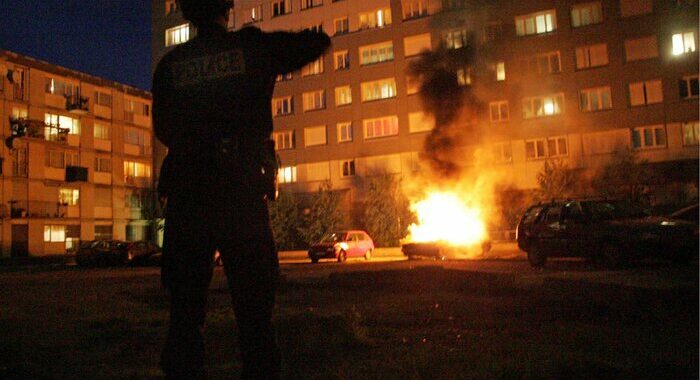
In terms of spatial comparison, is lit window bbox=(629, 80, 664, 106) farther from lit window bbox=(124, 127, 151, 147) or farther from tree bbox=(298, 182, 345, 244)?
lit window bbox=(124, 127, 151, 147)

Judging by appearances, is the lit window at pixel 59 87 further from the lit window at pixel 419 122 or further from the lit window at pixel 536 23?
the lit window at pixel 536 23

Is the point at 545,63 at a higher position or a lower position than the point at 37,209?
higher

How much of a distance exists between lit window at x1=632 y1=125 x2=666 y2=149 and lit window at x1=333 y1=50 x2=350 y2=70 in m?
20.0

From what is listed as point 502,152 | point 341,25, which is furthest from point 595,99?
point 341,25

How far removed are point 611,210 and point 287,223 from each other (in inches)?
986

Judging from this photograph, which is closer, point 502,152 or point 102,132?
point 502,152

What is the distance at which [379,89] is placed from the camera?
41469 mm

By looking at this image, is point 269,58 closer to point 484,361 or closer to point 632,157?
point 484,361

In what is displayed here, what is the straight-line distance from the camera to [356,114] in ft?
137

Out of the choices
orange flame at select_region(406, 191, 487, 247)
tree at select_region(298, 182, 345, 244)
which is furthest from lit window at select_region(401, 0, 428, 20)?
orange flame at select_region(406, 191, 487, 247)

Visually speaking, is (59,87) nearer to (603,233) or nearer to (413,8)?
(413,8)

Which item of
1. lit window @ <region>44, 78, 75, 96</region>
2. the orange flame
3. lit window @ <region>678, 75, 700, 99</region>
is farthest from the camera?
lit window @ <region>44, 78, 75, 96</region>

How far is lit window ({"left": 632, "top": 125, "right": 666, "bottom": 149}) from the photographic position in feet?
111

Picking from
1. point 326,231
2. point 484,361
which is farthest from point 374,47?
point 484,361
